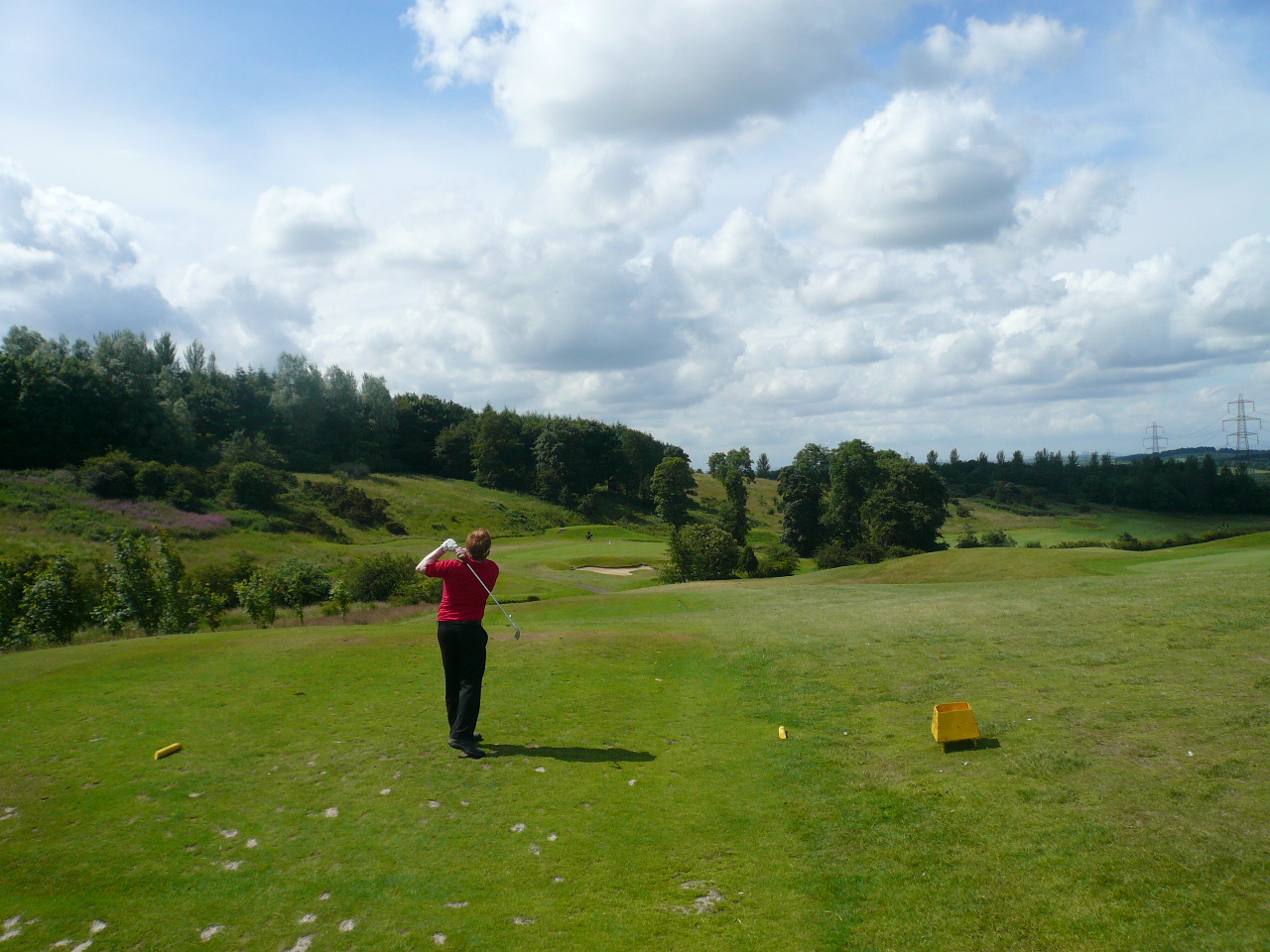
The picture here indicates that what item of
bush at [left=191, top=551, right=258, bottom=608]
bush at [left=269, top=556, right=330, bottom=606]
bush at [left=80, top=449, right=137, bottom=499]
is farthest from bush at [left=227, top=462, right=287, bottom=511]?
bush at [left=191, top=551, right=258, bottom=608]

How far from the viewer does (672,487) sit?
334 feet

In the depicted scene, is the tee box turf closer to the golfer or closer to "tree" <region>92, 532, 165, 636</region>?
the golfer

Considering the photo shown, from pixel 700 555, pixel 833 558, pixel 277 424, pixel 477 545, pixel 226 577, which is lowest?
pixel 833 558

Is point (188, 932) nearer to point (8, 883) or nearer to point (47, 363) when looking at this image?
point (8, 883)

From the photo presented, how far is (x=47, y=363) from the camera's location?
7494 centimetres

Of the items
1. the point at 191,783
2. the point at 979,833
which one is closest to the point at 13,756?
the point at 191,783

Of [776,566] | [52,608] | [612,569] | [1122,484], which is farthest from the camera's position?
[1122,484]

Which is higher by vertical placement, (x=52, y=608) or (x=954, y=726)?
(x=52, y=608)

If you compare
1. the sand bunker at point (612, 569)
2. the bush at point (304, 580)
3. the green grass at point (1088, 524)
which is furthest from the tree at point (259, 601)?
the green grass at point (1088, 524)

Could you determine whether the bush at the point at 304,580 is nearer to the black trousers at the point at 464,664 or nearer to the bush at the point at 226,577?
the bush at the point at 226,577

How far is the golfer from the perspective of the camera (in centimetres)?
1030

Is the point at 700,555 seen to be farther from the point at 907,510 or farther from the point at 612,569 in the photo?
the point at 907,510

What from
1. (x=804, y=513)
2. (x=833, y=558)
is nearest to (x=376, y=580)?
(x=833, y=558)

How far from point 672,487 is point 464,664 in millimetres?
91695
